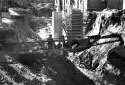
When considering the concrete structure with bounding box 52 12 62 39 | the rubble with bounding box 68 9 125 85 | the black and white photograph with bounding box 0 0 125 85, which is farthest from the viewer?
the concrete structure with bounding box 52 12 62 39

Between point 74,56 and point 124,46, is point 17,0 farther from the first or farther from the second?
point 124,46

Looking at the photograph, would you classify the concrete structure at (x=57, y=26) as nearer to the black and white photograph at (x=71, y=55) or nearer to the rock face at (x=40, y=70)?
the black and white photograph at (x=71, y=55)

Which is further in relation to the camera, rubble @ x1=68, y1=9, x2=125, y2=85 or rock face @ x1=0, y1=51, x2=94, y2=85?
rubble @ x1=68, y1=9, x2=125, y2=85

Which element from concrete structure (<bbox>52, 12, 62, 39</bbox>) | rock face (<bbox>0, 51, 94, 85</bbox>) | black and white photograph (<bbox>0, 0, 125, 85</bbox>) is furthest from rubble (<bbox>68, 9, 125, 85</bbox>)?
concrete structure (<bbox>52, 12, 62, 39</bbox>)

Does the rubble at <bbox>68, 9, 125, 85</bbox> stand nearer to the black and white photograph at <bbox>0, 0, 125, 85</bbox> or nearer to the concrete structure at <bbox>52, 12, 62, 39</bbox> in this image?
the black and white photograph at <bbox>0, 0, 125, 85</bbox>

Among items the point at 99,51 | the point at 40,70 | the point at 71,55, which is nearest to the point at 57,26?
the point at 71,55

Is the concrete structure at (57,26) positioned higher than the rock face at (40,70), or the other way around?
the concrete structure at (57,26)

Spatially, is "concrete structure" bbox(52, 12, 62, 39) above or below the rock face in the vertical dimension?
above

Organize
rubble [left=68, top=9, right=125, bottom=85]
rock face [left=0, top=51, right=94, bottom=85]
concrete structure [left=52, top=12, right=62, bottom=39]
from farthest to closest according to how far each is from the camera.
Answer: concrete structure [left=52, top=12, right=62, bottom=39]
rubble [left=68, top=9, right=125, bottom=85]
rock face [left=0, top=51, right=94, bottom=85]

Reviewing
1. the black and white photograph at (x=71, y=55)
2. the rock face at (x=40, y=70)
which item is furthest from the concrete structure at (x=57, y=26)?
the rock face at (x=40, y=70)

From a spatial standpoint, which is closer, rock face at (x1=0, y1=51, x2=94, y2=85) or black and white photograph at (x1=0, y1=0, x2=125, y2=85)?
rock face at (x1=0, y1=51, x2=94, y2=85)

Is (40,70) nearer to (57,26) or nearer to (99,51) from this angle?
(99,51)
